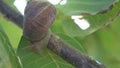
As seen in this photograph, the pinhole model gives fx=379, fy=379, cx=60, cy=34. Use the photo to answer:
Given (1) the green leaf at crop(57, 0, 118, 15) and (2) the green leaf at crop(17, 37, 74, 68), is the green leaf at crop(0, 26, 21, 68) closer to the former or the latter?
(2) the green leaf at crop(17, 37, 74, 68)

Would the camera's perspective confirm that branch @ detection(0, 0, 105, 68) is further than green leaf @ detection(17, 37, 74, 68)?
No

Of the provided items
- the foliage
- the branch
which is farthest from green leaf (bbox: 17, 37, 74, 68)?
the branch

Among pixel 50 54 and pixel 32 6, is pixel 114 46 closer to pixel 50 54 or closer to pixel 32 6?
pixel 50 54

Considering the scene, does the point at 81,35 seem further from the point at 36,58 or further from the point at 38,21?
the point at 38,21

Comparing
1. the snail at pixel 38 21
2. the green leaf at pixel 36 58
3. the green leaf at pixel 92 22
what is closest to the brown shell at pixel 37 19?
the snail at pixel 38 21

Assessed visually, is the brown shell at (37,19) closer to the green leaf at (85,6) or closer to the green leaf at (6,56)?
the green leaf at (6,56)

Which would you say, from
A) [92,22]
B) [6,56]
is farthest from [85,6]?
[6,56]

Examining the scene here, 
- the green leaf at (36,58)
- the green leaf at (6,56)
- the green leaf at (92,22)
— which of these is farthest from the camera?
the green leaf at (92,22)
